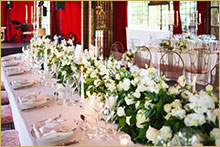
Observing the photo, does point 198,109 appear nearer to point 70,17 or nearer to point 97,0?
point 97,0

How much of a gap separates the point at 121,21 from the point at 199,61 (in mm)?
6017

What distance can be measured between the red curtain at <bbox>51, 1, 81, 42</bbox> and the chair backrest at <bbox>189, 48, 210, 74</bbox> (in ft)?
29.8

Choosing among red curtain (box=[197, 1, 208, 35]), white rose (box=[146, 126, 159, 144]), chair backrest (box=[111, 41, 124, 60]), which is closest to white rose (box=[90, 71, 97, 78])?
white rose (box=[146, 126, 159, 144])

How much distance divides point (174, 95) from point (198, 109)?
31cm

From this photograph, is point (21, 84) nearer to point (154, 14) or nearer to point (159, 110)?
point (159, 110)

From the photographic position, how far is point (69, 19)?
13.9 meters

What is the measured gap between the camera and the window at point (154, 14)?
893cm

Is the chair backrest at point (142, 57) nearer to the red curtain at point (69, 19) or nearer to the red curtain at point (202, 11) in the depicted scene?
the red curtain at point (202, 11)

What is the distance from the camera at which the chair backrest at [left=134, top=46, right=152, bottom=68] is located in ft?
19.7

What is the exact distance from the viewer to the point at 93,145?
5.24 ft

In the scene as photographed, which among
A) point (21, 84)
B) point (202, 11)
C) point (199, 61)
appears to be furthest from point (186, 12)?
point (21, 84)

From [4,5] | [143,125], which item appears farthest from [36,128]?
[4,5]

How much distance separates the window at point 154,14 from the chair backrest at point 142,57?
11.0 ft

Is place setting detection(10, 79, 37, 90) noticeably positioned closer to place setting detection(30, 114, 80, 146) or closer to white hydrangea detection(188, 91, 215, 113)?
place setting detection(30, 114, 80, 146)
